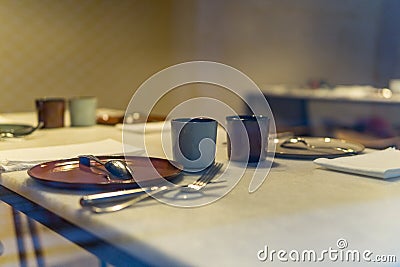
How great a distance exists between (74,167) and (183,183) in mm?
249


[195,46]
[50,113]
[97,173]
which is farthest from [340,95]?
[97,173]

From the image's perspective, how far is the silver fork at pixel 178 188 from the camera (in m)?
0.78

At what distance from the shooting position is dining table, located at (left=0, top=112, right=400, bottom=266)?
623mm

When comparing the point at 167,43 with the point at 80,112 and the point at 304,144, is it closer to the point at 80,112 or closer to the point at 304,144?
the point at 80,112

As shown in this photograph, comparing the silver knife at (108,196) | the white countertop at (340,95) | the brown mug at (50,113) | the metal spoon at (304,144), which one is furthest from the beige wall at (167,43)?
the silver knife at (108,196)

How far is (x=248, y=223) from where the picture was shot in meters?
0.73

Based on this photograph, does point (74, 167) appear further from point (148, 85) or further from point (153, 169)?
point (148, 85)

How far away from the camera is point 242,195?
2.92 feet

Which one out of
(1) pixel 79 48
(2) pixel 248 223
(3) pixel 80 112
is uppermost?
(1) pixel 79 48

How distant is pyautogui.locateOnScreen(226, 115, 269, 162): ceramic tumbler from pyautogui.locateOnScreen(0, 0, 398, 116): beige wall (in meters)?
2.26

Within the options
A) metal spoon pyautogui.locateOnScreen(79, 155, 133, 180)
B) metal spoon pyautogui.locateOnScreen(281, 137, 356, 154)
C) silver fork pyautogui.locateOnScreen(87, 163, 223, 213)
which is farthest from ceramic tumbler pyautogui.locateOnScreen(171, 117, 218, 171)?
metal spoon pyautogui.locateOnScreen(281, 137, 356, 154)

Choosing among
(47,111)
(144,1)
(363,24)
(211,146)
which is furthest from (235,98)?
(211,146)

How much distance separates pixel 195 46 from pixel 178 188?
3.24m

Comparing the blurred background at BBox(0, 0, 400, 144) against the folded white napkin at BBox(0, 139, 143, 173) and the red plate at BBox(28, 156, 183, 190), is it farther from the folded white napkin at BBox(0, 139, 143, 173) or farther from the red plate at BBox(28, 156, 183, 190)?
the red plate at BBox(28, 156, 183, 190)
